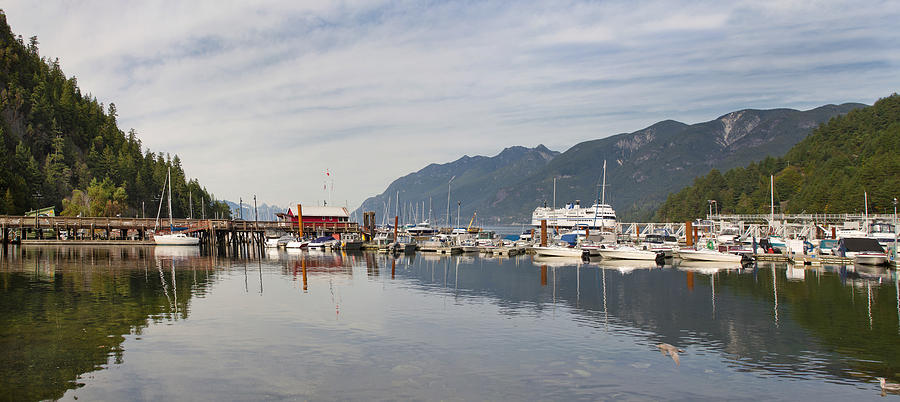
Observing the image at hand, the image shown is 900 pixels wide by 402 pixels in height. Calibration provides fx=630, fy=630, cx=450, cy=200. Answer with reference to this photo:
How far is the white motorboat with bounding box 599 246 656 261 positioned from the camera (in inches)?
3287

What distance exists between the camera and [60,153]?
158 m

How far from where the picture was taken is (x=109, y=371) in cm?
2180

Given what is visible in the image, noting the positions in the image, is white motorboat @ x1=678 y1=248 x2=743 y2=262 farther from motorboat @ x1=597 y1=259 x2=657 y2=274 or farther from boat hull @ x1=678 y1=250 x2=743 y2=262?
motorboat @ x1=597 y1=259 x2=657 y2=274

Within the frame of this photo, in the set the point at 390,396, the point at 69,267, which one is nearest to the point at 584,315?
the point at 390,396

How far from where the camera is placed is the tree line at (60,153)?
5640 inches

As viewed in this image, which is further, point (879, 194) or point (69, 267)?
point (879, 194)

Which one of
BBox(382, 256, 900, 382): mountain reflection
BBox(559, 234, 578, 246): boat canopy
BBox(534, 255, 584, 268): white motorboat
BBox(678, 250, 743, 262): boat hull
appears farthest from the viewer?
BBox(559, 234, 578, 246): boat canopy

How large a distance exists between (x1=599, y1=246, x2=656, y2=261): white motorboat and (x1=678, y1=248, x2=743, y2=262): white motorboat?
155 inches

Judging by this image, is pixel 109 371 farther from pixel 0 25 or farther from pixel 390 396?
pixel 0 25

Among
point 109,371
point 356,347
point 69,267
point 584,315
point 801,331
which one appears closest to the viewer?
point 109,371

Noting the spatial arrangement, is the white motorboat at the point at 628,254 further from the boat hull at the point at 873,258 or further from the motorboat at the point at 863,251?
the boat hull at the point at 873,258

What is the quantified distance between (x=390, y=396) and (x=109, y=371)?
33.5 feet

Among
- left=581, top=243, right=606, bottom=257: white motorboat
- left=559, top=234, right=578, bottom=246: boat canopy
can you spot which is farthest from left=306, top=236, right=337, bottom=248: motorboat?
left=581, top=243, right=606, bottom=257: white motorboat

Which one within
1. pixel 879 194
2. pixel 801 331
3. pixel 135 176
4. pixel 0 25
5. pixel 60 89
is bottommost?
pixel 801 331
